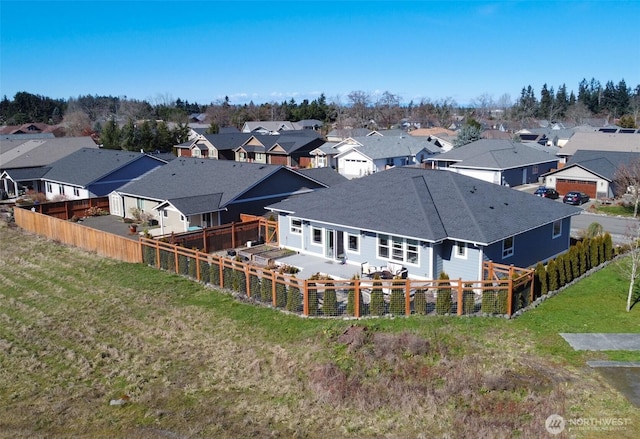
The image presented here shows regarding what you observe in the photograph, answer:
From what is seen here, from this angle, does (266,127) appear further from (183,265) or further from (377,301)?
(377,301)

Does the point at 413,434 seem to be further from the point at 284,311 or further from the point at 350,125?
the point at 350,125

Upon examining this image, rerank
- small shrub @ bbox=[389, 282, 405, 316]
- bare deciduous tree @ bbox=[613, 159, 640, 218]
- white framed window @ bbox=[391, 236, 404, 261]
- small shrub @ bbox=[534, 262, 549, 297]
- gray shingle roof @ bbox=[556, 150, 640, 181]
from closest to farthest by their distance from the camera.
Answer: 1. small shrub @ bbox=[389, 282, 405, 316]
2. small shrub @ bbox=[534, 262, 549, 297]
3. white framed window @ bbox=[391, 236, 404, 261]
4. bare deciduous tree @ bbox=[613, 159, 640, 218]
5. gray shingle roof @ bbox=[556, 150, 640, 181]

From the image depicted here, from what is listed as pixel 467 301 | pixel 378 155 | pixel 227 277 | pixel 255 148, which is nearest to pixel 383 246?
pixel 467 301

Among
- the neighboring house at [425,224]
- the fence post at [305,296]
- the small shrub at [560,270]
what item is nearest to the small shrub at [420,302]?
the neighboring house at [425,224]

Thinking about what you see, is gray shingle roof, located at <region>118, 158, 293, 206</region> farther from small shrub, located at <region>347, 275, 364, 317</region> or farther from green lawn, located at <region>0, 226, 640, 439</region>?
small shrub, located at <region>347, 275, 364, 317</region>

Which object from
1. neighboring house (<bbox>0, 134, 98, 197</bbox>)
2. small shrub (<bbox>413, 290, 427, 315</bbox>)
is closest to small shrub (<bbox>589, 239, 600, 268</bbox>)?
small shrub (<bbox>413, 290, 427, 315</bbox>)
